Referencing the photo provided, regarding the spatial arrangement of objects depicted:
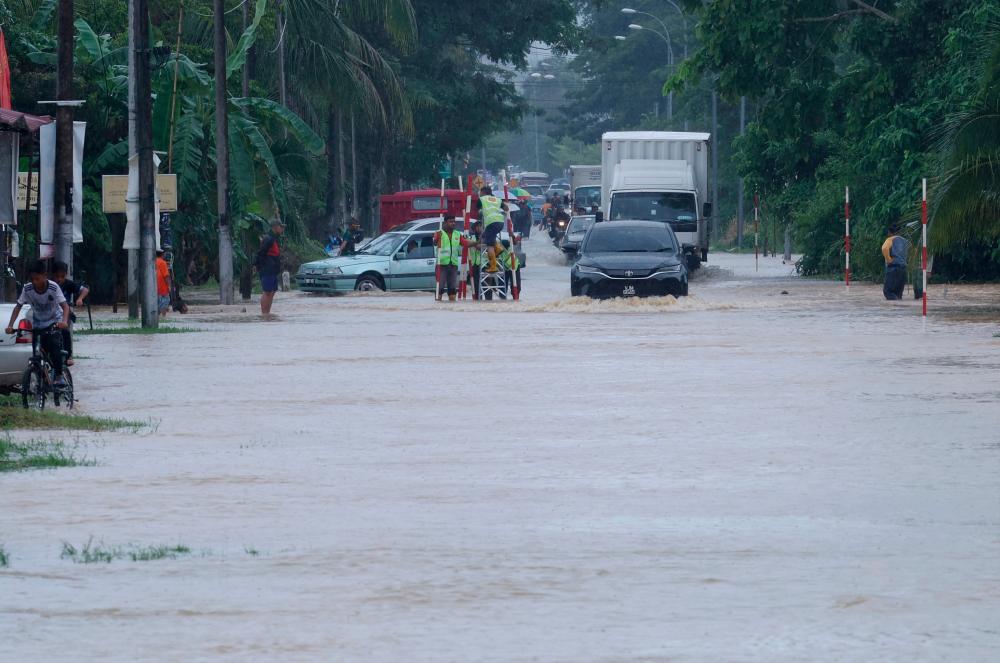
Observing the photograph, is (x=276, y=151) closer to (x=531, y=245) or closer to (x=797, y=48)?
(x=797, y=48)

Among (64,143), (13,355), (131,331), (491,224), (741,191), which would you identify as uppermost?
(741,191)

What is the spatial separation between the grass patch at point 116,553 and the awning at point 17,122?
1150 centimetres

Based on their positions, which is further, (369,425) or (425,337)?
(425,337)

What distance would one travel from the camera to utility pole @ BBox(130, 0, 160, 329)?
28453 millimetres

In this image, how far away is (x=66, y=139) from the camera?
2589 centimetres

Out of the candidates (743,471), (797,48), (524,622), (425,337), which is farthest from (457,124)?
(524,622)

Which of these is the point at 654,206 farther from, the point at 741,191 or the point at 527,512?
the point at 527,512

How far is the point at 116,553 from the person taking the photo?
367 inches

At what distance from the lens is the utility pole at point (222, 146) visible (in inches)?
1387

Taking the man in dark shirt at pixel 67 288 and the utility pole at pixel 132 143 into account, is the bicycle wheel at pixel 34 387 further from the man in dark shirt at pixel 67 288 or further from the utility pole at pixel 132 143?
the utility pole at pixel 132 143

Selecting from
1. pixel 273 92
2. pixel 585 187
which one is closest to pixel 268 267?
pixel 273 92

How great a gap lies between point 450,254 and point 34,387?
63.9ft

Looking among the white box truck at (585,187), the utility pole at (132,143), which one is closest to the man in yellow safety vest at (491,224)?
the utility pole at (132,143)

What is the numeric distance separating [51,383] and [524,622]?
9.88m
